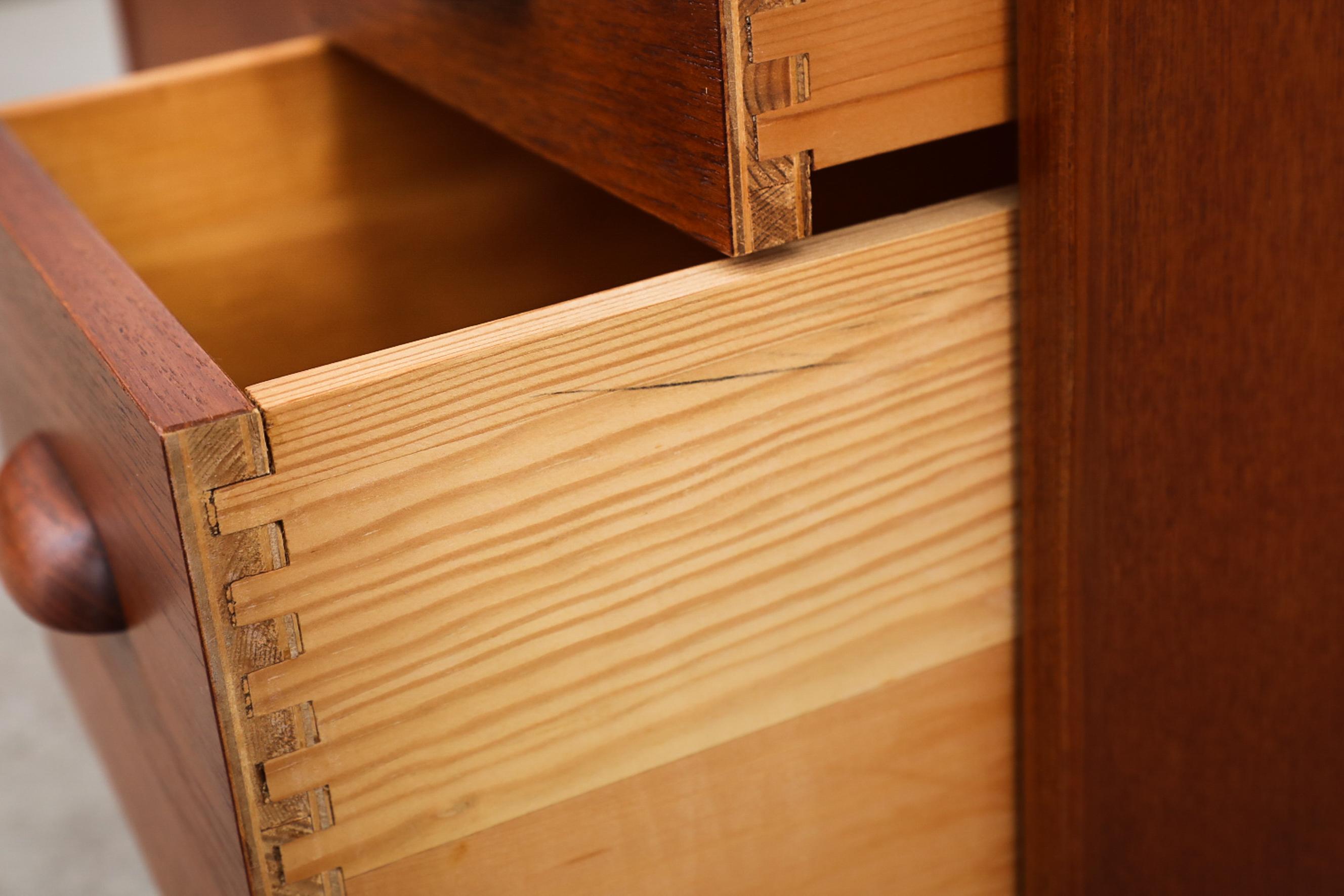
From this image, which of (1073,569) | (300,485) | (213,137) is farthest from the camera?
(213,137)

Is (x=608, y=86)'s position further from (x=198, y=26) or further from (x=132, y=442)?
(x=198, y=26)

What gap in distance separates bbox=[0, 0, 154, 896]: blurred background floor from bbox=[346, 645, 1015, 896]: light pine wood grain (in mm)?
514

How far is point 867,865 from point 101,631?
1.04 feet

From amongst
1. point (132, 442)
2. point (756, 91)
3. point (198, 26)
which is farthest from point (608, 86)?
point (198, 26)

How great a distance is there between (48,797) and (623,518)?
0.70 m

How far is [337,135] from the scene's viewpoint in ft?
2.55

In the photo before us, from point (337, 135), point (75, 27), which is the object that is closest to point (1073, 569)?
point (337, 135)

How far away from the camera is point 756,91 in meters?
0.41

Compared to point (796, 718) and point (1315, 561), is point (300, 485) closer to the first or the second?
point (796, 718)

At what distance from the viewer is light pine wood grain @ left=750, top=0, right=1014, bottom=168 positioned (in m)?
0.42

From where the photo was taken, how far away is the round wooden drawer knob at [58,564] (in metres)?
0.51

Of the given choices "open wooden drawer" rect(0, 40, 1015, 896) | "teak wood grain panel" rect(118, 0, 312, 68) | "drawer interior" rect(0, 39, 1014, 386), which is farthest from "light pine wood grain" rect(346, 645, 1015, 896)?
"teak wood grain panel" rect(118, 0, 312, 68)

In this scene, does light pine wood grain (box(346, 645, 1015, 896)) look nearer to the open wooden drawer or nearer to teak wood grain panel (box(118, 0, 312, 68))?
the open wooden drawer

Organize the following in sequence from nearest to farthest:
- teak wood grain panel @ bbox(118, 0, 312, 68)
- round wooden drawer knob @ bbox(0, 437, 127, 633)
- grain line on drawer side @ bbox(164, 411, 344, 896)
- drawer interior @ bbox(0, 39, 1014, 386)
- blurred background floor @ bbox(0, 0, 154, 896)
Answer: grain line on drawer side @ bbox(164, 411, 344, 896), round wooden drawer knob @ bbox(0, 437, 127, 633), drawer interior @ bbox(0, 39, 1014, 386), blurred background floor @ bbox(0, 0, 154, 896), teak wood grain panel @ bbox(118, 0, 312, 68)
